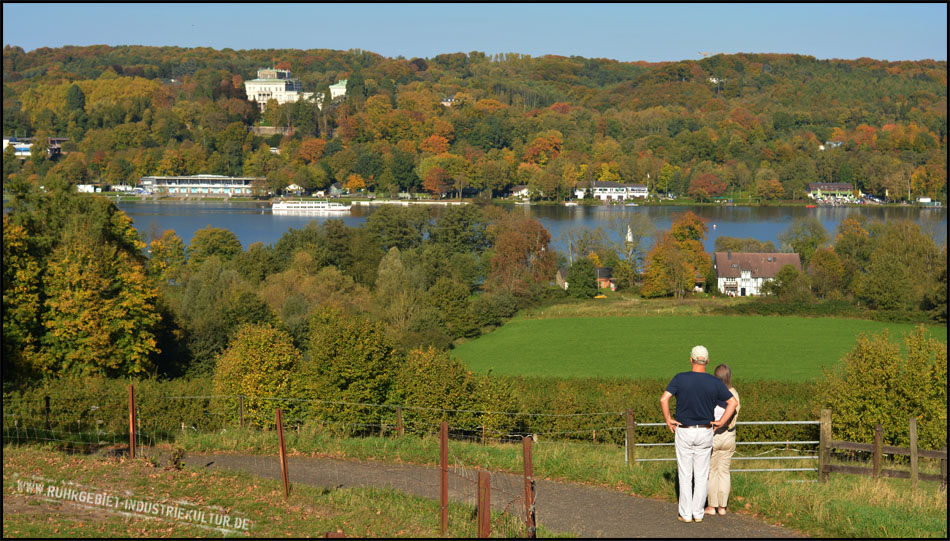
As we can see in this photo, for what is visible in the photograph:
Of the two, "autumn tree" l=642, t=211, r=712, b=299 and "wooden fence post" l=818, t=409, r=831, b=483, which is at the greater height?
"wooden fence post" l=818, t=409, r=831, b=483

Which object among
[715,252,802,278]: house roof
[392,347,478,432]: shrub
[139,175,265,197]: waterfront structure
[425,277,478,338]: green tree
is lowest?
[425,277,478,338]: green tree

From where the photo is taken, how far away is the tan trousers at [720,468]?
5.93 m

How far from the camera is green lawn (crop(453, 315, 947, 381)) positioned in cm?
3073

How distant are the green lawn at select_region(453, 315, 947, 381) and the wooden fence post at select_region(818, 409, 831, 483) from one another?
72.7 ft

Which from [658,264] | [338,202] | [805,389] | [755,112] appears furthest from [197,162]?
[805,389]

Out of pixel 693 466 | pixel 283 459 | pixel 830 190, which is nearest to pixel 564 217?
pixel 830 190

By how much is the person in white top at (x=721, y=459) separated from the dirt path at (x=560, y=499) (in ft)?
0.34

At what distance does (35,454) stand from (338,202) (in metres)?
94.7

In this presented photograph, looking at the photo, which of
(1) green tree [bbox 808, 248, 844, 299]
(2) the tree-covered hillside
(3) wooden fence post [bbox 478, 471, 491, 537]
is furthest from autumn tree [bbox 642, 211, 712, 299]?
(2) the tree-covered hillside

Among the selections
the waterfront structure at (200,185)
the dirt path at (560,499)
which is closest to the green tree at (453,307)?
the dirt path at (560,499)

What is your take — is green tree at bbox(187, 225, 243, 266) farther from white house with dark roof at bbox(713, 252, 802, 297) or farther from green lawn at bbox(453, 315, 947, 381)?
white house with dark roof at bbox(713, 252, 802, 297)

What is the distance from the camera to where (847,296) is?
42281mm

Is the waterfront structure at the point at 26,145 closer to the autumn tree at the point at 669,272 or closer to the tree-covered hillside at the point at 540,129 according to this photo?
the tree-covered hillside at the point at 540,129

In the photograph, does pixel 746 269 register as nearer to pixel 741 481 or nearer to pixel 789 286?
pixel 789 286
